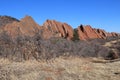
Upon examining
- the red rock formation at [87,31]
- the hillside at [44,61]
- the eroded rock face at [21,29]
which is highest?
the red rock formation at [87,31]

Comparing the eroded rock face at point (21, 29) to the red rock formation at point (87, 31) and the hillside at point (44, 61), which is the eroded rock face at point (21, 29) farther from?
the red rock formation at point (87, 31)

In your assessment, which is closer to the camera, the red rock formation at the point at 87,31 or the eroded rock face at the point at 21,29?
the eroded rock face at the point at 21,29

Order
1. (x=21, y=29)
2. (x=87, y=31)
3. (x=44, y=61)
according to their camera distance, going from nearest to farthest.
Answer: (x=44, y=61), (x=21, y=29), (x=87, y=31)

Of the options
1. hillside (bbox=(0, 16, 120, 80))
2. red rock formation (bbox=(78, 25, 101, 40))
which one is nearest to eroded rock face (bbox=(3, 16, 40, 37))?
hillside (bbox=(0, 16, 120, 80))

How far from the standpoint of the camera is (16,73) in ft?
38.2

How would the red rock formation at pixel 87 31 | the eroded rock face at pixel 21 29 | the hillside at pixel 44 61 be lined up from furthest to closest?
the red rock formation at pixel 87 31, the eroded rock face at pixel 21 29, the hillside at pixel 44 61

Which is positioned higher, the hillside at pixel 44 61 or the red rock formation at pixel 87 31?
the red rock formation at pixel 87 31

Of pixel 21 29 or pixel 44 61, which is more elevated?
pixel 21 29

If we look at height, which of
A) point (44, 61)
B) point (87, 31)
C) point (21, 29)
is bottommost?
point (44, 61)

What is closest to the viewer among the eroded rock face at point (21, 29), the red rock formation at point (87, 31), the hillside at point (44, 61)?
the hillside at point (44, 61)

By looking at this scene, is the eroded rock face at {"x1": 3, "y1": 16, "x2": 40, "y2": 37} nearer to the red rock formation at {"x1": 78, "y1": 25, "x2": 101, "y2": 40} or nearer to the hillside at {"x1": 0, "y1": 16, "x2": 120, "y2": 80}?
the hillside at {"x1": 0, "y1": 16, "x2": 120, "y2": 80}

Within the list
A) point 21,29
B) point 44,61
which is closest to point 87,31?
point 21,29

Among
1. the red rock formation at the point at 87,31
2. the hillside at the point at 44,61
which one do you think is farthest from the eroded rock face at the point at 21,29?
the red rock formation at the point at 87,31

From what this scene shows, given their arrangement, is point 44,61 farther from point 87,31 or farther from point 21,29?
point 87,31
